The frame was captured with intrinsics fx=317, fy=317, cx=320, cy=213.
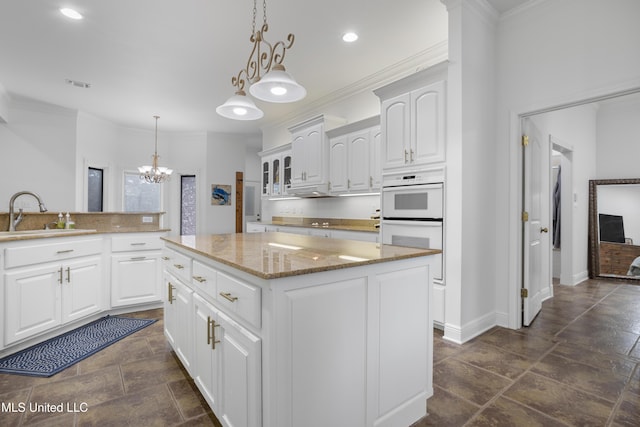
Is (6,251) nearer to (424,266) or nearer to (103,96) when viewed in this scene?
(424,266)

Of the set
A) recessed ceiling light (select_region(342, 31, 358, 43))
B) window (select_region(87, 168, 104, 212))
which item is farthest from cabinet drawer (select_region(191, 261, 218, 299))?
window (select_region(87, 168, 104, 212))

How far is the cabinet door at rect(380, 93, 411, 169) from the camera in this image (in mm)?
3080

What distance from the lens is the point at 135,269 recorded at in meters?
3.45

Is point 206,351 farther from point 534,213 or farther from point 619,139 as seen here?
point 619,139

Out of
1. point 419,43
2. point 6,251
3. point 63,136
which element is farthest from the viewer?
point 63,136

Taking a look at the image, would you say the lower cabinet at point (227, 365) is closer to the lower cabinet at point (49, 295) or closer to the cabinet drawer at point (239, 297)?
the cabinet drawer at point (239, 297)

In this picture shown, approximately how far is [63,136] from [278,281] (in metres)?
6.39

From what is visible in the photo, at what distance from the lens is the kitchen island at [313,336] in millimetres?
1168

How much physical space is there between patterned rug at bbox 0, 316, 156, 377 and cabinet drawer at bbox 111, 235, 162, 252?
72cm

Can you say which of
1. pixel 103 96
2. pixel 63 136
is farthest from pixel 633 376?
pixel 63 136

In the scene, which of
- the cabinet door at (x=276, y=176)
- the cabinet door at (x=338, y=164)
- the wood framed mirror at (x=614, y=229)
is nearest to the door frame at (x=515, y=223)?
the cabinet door at (x=338, y=164)

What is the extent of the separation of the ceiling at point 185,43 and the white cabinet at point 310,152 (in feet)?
1.79

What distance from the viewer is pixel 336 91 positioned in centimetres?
489

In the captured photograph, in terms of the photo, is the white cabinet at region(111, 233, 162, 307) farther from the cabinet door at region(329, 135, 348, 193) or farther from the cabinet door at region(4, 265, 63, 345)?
the cabinet door at region(329, 135, 348, 193)
